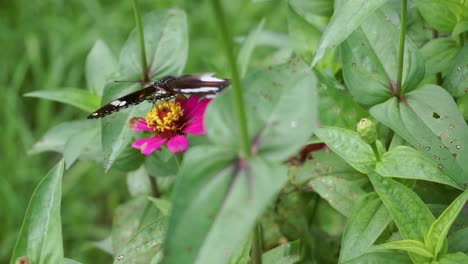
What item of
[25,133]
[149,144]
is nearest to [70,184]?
[25,133]

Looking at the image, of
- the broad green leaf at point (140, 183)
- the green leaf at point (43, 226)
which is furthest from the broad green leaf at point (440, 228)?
the broad green leaf at point (140, 183)

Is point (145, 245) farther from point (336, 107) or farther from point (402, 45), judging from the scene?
point (402, 45)

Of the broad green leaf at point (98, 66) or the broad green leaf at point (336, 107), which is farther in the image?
the broad green leaf at point (98, 66)

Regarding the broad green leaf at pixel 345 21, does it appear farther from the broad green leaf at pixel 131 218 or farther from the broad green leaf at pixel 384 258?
the broad green leaf at pixel 131 218

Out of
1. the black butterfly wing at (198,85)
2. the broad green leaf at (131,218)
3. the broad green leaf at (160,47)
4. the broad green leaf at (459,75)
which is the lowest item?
the broad green leaf at (131,218)

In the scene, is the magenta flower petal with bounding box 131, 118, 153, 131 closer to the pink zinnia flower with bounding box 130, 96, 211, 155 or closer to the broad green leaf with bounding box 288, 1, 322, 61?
the pink zinnia flower with bounding box 130, 96, 211, 155

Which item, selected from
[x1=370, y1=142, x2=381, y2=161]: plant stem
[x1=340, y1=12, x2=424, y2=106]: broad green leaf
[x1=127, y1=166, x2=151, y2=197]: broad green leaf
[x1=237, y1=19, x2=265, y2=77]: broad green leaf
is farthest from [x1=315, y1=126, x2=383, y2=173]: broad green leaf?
[x1=127, y1=166, x2=151, y2=197]: broad green leaf

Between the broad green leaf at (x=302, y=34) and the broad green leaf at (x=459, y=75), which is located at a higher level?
the broad green leaf at (x=302, y=34)

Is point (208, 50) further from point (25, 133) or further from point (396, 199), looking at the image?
point (396, 199)

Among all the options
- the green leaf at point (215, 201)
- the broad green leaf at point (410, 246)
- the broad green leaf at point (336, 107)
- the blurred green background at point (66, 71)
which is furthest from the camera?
the blurred green background at point (66, 71)
